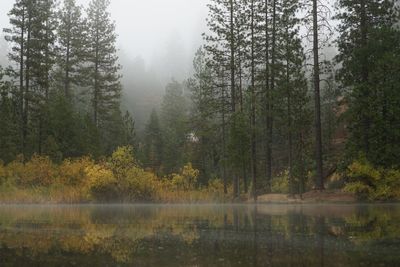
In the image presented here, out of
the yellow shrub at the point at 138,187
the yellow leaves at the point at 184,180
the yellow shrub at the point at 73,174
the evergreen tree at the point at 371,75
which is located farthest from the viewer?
the yellow leaves at the point at 184,180

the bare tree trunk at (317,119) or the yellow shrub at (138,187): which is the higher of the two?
the bare tree trunk at (317,119)

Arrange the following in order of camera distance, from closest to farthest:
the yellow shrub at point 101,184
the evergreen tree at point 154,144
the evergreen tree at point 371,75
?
1. the evergreen tree at point 371,75
2. the yellow shrub at point 101,184
3. the evergreen tree at point 154,144

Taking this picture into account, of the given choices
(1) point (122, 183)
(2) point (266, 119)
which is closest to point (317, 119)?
(2) point (266, 119)

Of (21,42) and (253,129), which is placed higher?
(21,42)

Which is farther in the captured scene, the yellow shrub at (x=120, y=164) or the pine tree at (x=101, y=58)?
the pine tree at (x=101, y=58)

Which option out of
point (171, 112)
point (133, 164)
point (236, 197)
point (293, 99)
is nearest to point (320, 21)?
point (293, 99)

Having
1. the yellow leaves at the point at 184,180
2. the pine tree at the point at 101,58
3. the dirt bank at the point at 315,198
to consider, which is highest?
the pine tree at the point at 101,58

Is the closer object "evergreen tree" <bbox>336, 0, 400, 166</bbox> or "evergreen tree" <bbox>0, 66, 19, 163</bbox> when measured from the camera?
"evergreen tree" <bbox>336, 0, 400, 166</bbox>

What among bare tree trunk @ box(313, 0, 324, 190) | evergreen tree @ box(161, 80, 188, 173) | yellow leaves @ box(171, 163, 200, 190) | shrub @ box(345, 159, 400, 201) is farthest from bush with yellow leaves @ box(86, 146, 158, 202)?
shrub @ box(345, 159, 400, 201)

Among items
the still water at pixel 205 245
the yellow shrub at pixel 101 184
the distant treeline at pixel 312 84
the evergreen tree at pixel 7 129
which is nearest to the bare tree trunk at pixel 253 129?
the distant treeline at pixel 312 84

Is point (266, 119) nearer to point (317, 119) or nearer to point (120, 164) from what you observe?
point (317, 119)

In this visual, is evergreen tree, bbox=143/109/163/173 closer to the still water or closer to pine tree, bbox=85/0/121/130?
Answer: pine tree, bbox=85/0/121/130

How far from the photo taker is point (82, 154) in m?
36.4

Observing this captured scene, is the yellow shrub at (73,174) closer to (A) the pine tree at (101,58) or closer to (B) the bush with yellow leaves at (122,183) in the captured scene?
(B) the bush with yellow leaves at (122,183)
